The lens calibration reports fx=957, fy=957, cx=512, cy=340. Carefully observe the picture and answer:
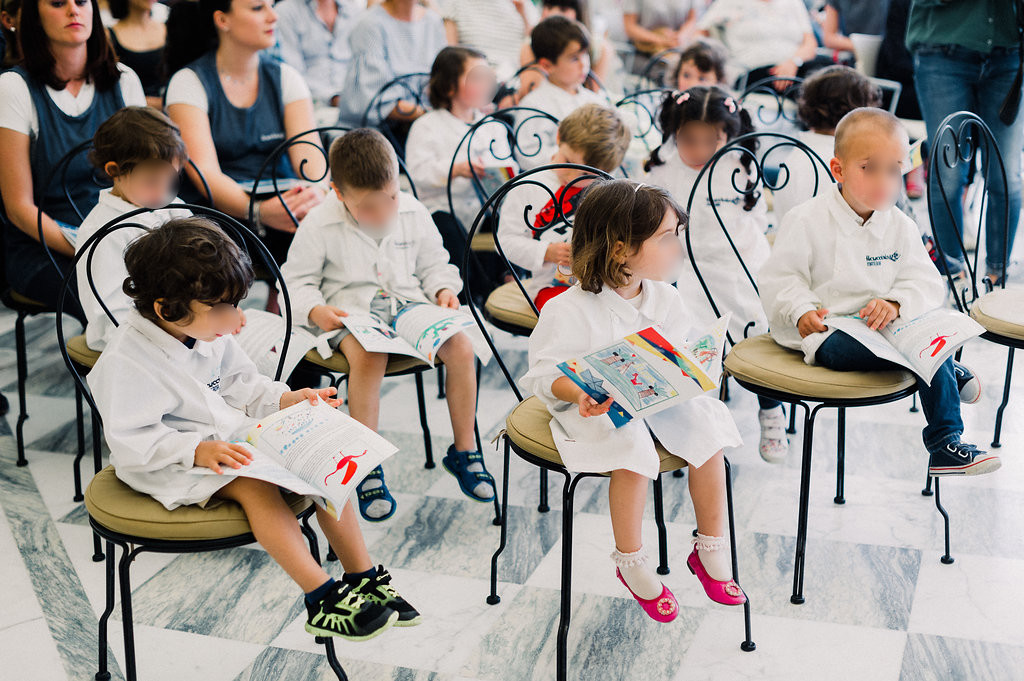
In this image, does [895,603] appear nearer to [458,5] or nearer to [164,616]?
[164,616]

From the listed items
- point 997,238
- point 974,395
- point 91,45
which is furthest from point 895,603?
point 91,45

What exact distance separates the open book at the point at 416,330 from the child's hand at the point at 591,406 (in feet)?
2.19

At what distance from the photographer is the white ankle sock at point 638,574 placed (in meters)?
1.73

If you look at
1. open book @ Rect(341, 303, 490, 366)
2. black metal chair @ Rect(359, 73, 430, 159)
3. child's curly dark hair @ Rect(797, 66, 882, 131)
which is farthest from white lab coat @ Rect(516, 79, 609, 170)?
open book @ Rect(341, 303, 490, 366)

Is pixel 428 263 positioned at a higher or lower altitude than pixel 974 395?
higher

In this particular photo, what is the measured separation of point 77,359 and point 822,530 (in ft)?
5.97

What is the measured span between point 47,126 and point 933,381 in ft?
7.79

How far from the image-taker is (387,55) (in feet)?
13.3

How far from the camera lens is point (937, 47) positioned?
324 centimetres

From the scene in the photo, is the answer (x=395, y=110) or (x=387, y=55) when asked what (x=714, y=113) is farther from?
(x=387, y=55)

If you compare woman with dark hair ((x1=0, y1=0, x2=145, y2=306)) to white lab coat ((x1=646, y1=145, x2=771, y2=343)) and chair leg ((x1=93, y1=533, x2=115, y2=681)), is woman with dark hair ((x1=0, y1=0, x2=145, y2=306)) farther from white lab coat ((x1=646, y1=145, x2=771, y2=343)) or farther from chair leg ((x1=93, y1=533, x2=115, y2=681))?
white lab coat ((x1=646, y1=145, x2=771, y2=343))

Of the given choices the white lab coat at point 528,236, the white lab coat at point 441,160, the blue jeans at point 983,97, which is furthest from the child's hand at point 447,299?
the blue jeans at point 983,97

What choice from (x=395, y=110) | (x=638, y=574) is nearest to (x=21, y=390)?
(x=395, y=110)

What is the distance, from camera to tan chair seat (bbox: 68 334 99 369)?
226cm
